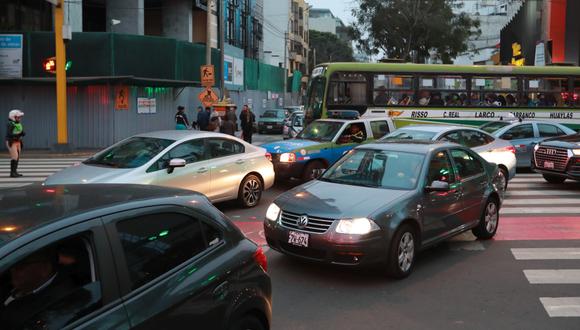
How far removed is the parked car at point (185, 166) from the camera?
30.2 feet

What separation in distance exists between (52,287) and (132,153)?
712 centimetres

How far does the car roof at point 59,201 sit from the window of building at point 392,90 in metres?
17.2

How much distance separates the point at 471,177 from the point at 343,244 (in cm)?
294

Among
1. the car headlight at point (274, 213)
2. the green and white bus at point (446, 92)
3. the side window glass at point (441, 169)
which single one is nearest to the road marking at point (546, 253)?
the side window glass at point (441, 169)

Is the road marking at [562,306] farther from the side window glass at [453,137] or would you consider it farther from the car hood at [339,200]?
the side window glass at [453,137]

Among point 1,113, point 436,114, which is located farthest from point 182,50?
point 436,114

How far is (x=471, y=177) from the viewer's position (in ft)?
27.4

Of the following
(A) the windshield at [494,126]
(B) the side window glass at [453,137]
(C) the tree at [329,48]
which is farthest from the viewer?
(C) the tree at [329,48]

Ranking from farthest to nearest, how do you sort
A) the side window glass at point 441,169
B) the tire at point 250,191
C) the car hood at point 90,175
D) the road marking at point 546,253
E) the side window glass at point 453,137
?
the side window glass at point 453,137 < the tire at point 250,191 < the car hood at point 90,175 < the road marking at point 546,253 < the side window glass at point 441,169

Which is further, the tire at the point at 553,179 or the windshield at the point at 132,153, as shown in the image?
the tire at the point at 553,179

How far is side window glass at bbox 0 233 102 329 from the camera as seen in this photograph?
263 centimetres

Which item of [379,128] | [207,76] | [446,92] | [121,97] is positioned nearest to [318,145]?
[379,128]

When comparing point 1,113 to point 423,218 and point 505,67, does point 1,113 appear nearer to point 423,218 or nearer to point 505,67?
point 505,67

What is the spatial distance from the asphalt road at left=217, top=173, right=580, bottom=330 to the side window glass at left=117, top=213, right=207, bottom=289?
205cm
